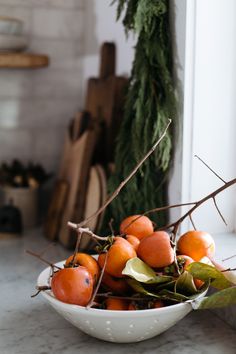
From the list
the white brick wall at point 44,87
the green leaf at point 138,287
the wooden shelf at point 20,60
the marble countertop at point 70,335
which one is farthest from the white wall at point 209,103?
the white brick wall at point 44,87

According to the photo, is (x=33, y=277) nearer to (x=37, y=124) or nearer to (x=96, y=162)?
(x=96, y=162)

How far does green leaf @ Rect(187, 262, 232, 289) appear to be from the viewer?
0.88 metres

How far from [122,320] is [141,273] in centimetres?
8

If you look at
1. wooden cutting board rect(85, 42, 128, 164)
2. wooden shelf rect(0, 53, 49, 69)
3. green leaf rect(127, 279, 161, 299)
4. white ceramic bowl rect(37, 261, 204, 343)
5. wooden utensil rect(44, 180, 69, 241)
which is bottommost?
wooden utensil rect(44, 180, 69, 241)

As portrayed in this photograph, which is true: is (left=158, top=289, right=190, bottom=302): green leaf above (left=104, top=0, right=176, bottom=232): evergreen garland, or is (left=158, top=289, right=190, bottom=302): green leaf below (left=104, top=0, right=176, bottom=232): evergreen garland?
below

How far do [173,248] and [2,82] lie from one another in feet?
3.73

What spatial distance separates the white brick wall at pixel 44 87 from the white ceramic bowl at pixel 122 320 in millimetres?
1069

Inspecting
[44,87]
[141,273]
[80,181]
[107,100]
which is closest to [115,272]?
[141,273]

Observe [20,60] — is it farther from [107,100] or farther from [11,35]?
[107,100]

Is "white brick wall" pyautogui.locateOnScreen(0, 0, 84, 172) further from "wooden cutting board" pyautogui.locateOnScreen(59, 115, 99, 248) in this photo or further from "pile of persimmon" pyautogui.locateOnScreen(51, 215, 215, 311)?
"pile of persimmon" pyautogui.locateOnScreen(51, 215, 215, 311)

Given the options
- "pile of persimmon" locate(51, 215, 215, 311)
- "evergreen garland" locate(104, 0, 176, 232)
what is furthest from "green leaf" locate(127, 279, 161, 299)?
"evergreen garland" locate(104, 0, 176, 232)

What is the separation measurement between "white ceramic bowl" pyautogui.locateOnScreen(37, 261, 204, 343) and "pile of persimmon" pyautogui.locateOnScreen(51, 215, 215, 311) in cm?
2

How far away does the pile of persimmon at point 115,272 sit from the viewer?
83cm

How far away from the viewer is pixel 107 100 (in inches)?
65.1
